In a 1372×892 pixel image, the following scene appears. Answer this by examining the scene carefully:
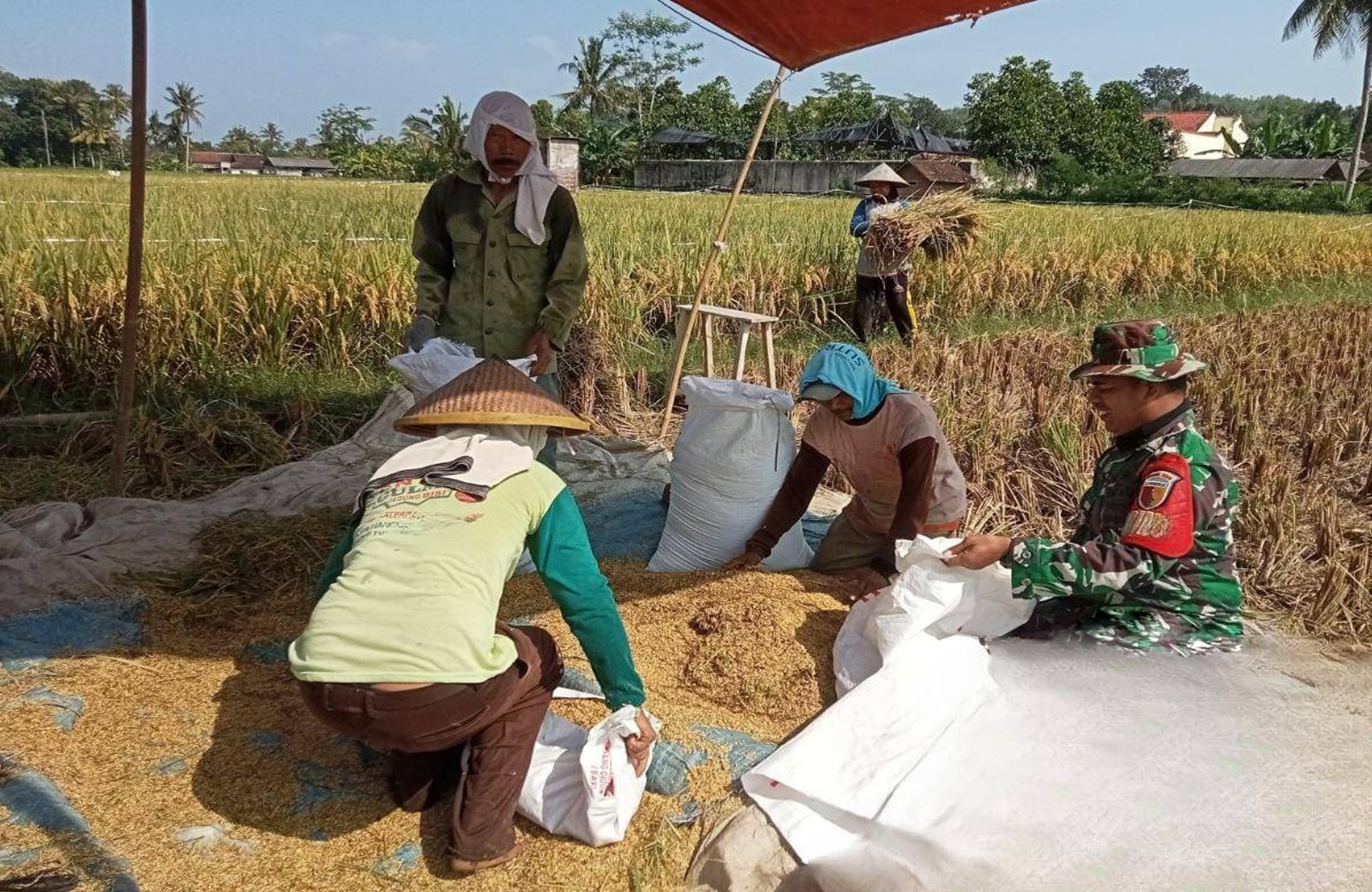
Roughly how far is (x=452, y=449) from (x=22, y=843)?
3.23 feet

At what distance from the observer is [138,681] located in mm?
2219

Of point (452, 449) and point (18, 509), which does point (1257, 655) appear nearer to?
point (452, 449)

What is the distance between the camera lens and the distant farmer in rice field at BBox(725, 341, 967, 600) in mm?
2691

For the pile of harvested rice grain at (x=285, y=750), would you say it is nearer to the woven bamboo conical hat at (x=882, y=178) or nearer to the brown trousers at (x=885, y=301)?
the brown trousers at (x=885, y=301)

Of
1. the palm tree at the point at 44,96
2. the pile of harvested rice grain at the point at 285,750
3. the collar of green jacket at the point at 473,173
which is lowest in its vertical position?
the pile of harvested rice grain at the point at 285,750

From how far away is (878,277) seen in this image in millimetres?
7227

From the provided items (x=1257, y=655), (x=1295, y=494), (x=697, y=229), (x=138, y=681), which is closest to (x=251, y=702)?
(x=138, y=681)

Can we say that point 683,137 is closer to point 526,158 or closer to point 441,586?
point 526,158

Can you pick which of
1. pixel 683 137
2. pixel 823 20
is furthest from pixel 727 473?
pixel 683 137

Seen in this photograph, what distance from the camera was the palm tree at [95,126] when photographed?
62375 millimetres

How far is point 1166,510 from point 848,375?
2.98ft

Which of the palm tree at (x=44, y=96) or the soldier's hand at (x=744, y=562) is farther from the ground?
the palm tree at (x=44, y=96)

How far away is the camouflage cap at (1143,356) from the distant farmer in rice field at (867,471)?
2.00ft

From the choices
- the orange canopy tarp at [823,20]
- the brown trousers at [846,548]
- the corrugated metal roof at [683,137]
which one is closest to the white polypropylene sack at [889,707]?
the brown trousers at [846,548]
